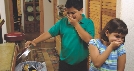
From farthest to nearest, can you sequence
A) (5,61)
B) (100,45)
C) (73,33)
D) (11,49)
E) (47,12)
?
(47,12), (73,33), (11,49), (100,45), (5,61)

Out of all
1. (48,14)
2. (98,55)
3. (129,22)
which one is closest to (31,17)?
(48,14)

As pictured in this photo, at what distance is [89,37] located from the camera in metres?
2.10

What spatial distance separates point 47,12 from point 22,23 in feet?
10.4

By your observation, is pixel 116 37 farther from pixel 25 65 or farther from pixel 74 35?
pixel 25 65

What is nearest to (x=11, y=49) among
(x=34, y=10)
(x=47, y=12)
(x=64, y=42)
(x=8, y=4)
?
(x=64, y=42)

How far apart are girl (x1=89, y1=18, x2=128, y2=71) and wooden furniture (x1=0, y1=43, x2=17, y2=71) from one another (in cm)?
65

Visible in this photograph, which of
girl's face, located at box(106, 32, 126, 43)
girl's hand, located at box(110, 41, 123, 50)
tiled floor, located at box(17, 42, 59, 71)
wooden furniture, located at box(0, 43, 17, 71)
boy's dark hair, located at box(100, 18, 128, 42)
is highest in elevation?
boy's dark hair, located at box(100, 18, 128, 42)

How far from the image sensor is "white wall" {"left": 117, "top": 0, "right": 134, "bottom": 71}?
2.21 metres

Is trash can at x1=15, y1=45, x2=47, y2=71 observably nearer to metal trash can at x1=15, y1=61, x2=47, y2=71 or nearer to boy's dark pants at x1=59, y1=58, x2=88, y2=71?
metal trash can at x1=15, y1=61, x2=47, y2=71

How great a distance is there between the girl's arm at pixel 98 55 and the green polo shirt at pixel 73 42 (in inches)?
17.4

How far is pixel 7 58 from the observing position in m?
1.73

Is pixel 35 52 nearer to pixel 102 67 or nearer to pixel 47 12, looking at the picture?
pixel 47 12

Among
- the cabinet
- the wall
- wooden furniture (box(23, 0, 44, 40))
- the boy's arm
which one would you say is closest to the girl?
the boy's arm

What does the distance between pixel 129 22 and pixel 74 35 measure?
589 millimetres
